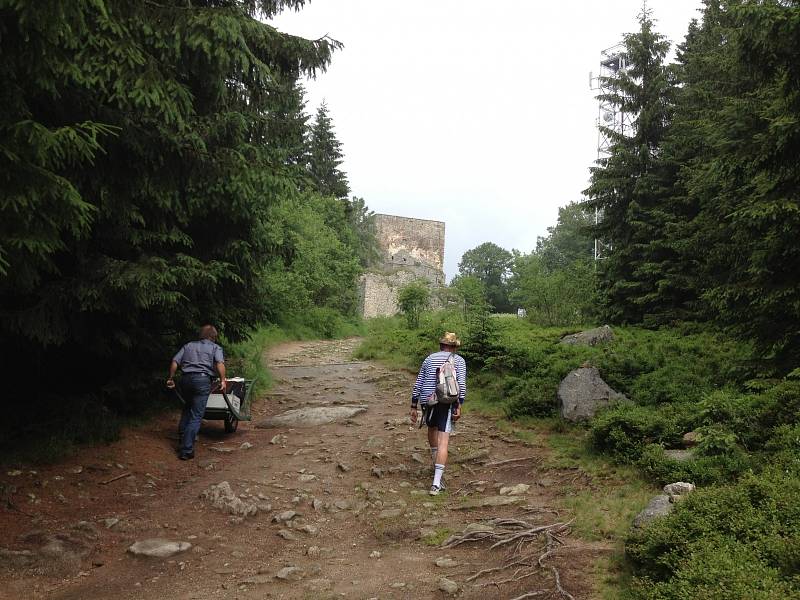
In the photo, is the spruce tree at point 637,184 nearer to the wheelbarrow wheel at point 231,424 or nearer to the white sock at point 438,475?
the white sock at point 438,475

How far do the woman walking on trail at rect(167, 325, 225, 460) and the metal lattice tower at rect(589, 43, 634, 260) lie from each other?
1371cm

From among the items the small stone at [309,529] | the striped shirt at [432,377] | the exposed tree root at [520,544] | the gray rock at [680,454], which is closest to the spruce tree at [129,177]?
the striped shirt at [432,377]

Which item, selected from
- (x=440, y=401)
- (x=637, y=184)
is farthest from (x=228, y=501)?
(x=637, y=184)

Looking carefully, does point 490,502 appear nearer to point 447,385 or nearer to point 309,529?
point 447,385

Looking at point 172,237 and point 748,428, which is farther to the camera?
point 172,237

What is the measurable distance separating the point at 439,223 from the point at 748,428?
43.0 m

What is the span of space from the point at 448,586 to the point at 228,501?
2936mm

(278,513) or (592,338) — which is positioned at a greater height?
(592,338)

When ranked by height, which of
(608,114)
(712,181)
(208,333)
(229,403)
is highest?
(608,114)

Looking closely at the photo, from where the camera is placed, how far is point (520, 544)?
4820 millimetres

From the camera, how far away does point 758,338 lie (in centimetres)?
765

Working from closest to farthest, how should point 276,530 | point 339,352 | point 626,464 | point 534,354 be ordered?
point 276,530
point 626,464
point 534,354
point 339,352

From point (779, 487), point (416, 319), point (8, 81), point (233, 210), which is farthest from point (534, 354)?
point (416, 319)

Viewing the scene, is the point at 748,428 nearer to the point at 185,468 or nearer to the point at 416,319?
the point at 185,468
